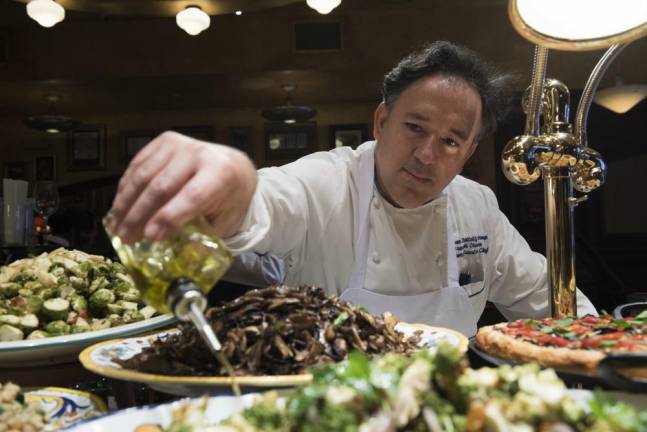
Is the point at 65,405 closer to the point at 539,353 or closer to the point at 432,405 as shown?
the point at 432,405

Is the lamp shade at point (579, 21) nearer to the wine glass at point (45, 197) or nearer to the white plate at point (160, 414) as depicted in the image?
the white plate at point (160, 414)

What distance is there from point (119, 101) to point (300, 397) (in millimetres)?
8530

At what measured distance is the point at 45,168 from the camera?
9461mm

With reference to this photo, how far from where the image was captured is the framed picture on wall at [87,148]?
366 inches

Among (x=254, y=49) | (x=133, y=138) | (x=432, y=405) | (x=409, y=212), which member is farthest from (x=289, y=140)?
(x=432, y=405)

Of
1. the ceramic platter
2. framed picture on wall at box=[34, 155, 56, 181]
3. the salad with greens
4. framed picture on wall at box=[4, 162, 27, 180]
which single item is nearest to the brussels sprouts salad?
the ceramic platter

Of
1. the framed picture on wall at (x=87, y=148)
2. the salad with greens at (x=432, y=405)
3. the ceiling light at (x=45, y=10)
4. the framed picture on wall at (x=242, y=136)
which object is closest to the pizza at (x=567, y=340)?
the salad with greens at (x=432, y=405)

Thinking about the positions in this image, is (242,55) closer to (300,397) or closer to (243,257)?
(243,257)

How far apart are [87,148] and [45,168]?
29.4 inches

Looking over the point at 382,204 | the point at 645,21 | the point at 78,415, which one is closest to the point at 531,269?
the point at 382,204

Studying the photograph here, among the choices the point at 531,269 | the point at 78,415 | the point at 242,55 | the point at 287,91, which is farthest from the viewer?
the point at 287,91

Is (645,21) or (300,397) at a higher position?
(645,21)

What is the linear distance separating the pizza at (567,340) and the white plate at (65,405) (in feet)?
2.17

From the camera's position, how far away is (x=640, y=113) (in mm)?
8234
